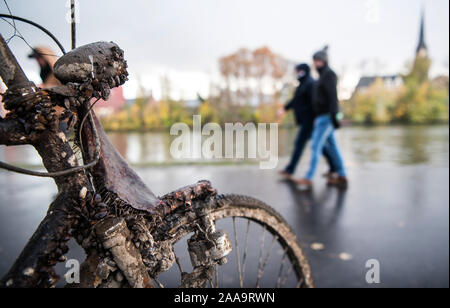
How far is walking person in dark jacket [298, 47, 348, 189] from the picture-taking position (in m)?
4.82

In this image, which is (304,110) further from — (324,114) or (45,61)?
(45,61)

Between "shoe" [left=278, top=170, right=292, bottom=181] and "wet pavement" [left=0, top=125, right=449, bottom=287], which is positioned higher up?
"shoe" [left=278, top=170, right=292, bottom=181]

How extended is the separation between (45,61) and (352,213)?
354cm

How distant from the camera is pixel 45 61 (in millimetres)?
1304

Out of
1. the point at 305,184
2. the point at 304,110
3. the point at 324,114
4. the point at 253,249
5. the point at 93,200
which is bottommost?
the point at 253,249

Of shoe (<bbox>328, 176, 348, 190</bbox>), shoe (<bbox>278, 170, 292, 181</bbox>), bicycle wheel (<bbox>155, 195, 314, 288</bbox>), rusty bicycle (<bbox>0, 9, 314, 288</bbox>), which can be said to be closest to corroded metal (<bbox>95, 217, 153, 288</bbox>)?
rusty bicycle (<bbox>0, 9, 314, 288</bbox>)

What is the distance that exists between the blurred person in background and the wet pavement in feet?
6.32

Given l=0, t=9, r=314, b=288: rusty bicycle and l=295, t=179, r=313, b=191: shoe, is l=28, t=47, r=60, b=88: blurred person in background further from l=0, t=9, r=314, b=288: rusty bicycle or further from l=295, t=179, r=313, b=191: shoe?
l=295, t=179, r=313, b=191: shoe

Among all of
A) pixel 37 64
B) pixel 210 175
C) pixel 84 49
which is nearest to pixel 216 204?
pixel 84 49

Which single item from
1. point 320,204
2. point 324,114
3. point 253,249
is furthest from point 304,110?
point 253,249

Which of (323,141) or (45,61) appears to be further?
(323,141)

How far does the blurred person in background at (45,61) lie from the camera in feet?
4.15

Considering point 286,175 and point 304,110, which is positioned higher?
point 304,110

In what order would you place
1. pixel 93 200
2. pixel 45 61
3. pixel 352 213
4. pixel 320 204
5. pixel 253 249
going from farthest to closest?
pixel 320 204 < pixel 352 213 < pixel 253 249 < pixel 45 61 < pixel 93 200
